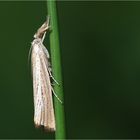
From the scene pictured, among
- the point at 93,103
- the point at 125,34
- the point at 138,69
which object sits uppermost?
the point at 125,34

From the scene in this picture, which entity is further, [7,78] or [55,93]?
[7,78]

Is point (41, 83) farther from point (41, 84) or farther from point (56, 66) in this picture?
point (56, 66)

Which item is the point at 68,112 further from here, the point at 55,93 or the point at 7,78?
the point at 55,93

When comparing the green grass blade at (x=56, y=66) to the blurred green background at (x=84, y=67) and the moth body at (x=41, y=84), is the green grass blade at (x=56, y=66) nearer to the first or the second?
the moth body at (x=41, y=84)

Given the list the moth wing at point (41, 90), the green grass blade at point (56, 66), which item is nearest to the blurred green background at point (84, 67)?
the moth wing at point (41, 90)

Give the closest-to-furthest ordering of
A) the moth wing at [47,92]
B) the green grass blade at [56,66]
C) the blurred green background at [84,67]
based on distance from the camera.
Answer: the green grass blade at [56,66], the moth wing at [47,92], the blurred green background at [84,67]

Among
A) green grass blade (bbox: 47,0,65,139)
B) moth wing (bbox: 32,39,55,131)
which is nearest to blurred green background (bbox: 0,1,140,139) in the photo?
moth wing (bbox: 32,39,55,131)

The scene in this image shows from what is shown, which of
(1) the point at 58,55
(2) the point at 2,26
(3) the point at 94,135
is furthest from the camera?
(2) the point at 2,26

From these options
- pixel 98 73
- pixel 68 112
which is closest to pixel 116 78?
pixel 98 73

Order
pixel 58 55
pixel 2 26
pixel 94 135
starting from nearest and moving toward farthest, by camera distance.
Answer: pixel 58 55 < pixel 94 135 < pixel 2 26
